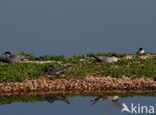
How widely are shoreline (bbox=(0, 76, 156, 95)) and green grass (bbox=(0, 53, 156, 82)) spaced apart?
1.99ft

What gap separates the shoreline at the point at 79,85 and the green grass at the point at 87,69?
607mm

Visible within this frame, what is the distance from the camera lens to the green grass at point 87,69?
27.3 meters

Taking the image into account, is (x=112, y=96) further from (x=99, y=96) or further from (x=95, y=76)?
(x=95, y=76)

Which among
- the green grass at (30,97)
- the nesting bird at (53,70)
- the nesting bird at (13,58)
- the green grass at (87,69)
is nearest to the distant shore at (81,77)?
the green grass at (87,69)

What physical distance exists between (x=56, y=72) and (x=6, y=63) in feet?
11.2

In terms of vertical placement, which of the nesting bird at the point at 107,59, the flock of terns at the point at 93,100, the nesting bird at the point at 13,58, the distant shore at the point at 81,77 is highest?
the nesting bird at the point at 13,58

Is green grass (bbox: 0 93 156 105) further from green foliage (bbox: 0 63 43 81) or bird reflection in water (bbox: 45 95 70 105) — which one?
green foliage (bbox: 0 63 43 81)

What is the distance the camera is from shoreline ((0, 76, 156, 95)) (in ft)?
85.2

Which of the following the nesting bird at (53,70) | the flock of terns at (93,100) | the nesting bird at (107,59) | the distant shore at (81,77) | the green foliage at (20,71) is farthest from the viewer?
the nesting bird at (107,59)

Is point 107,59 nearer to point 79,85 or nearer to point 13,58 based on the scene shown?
point 79,85

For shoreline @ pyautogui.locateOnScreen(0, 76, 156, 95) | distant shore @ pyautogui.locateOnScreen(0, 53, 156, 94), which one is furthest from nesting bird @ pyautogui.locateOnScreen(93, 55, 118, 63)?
shoreline @ pyautogui.locateOnScreen(0, 76, 156, 95)

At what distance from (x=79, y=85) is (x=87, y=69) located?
215 cm

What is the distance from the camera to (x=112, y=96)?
25031 mm

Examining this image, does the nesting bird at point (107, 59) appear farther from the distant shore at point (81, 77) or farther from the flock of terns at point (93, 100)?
the flock of terns at point (93, 100)
